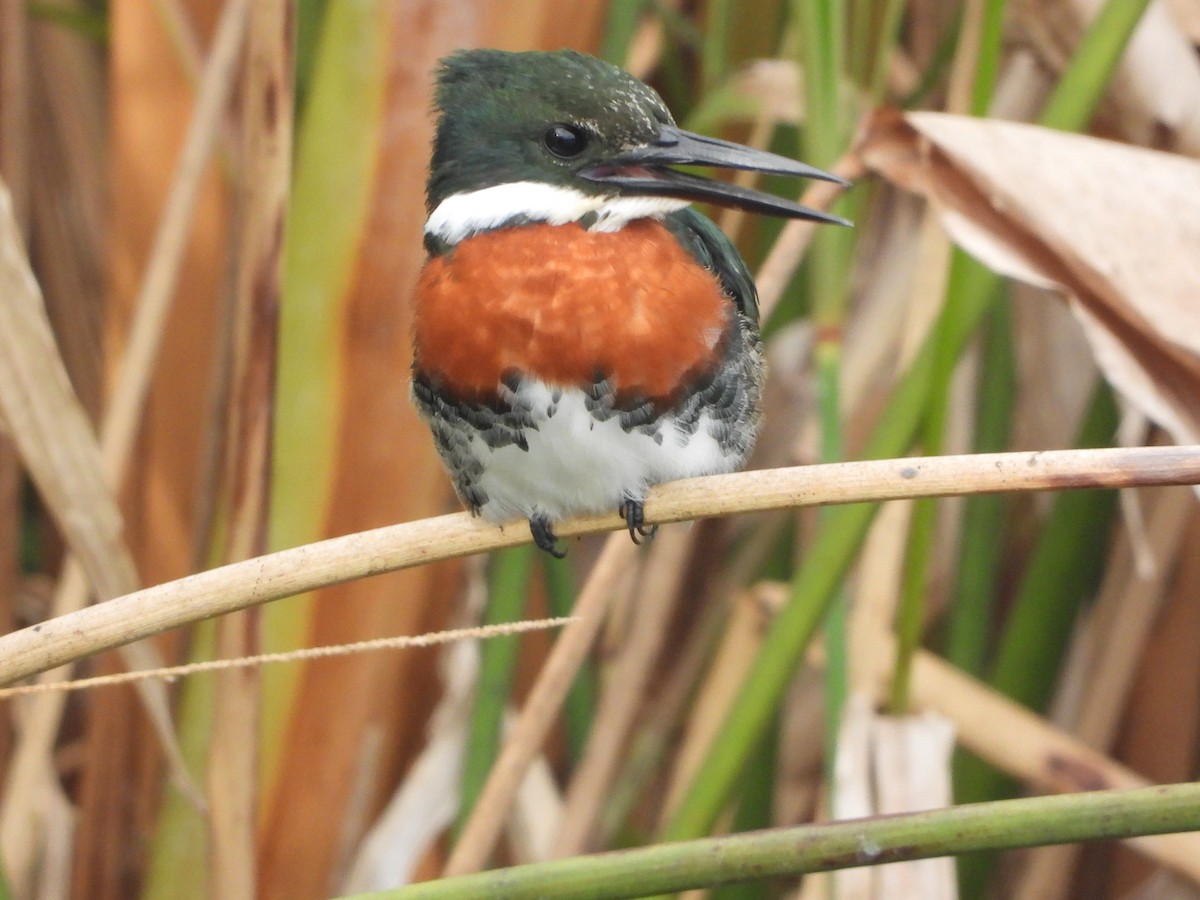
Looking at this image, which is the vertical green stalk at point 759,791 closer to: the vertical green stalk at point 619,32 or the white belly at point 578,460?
the white belly at point 578,460

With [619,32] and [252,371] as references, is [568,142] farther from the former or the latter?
[252,371]

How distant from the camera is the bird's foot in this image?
3.99 feet

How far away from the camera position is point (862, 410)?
1947mm

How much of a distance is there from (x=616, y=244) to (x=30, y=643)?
632 mm

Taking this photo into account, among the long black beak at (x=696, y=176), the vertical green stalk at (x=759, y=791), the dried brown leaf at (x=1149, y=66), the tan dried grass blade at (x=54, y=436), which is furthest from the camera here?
the vertical green stalk at (x=759, y=791)

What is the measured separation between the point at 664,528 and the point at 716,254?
0.38 m

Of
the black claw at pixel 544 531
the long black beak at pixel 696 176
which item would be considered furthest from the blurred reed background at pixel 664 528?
the black claw at pixel 544 531

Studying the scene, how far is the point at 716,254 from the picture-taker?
4.69ft

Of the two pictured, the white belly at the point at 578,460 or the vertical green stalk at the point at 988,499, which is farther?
the vertical green stalk at the point at 988,499

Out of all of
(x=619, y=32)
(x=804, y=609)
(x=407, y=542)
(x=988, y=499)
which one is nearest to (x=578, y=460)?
(x=804, y=609)

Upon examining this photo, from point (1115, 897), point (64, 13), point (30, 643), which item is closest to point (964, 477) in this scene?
point (30, 643)

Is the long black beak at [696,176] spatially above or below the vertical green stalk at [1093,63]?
below

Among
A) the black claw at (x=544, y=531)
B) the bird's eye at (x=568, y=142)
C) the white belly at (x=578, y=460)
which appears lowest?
the black claw at (x=544, y=531)

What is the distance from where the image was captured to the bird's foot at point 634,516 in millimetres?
1217
